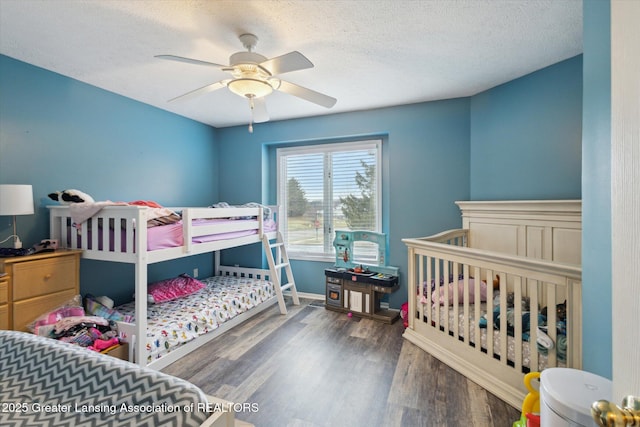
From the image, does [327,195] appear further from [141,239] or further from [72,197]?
[72,197]

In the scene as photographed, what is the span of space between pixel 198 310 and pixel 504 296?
2.56m

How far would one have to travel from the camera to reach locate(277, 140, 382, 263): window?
3758 millimetres

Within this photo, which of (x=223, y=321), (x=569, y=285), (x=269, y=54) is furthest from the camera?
(x=223, y=321)

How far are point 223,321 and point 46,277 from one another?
1432 mm

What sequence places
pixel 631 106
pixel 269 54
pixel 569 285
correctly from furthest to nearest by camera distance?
pixel 269 54
pixel 569 285
pixel 631 106

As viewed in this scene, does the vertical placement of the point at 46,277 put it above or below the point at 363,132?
below

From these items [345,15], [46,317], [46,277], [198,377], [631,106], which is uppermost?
[345,15]

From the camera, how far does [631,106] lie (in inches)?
17.6

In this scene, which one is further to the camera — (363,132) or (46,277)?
(363,132)

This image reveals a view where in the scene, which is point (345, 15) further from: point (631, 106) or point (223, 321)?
point (223, 321)

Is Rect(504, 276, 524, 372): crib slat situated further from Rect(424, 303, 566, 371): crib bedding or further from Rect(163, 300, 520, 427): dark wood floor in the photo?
Rect(163, 300, 520, 427): dark wood floor

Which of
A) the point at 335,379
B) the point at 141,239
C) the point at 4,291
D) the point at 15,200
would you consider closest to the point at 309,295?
the point at 335,379

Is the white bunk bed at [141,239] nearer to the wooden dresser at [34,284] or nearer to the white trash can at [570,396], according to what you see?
the wooden dresser at [34,284]

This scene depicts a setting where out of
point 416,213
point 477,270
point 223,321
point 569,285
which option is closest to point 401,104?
point 416,213
